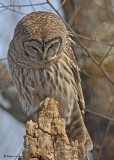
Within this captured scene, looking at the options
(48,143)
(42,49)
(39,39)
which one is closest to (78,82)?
(42,49)

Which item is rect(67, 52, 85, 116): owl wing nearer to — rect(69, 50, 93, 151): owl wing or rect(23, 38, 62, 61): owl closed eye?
rect(69, 50, 93, 151): owl wing

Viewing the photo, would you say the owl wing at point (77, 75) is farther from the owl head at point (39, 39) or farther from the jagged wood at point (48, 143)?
the jagged wood at point (48, 143)

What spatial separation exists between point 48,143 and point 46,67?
63.5 inches

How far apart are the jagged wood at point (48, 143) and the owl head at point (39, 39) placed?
3.53 ft

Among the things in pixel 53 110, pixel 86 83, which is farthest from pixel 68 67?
pixel 86 83

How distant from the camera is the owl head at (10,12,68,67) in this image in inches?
228

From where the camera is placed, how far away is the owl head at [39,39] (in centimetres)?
579

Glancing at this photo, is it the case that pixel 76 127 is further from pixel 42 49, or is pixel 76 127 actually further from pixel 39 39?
pixel 39 39

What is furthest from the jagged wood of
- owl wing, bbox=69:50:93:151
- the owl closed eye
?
owl wing, bbox=69:50:93:151

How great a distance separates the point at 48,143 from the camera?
475 centimetres

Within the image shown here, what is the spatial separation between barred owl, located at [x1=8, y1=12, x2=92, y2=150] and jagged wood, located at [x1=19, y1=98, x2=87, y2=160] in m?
1.11

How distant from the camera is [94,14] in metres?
8.75

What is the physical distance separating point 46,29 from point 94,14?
10.1 feet

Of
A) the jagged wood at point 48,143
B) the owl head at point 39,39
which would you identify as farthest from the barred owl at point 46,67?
the jagged wood at point 48,143
